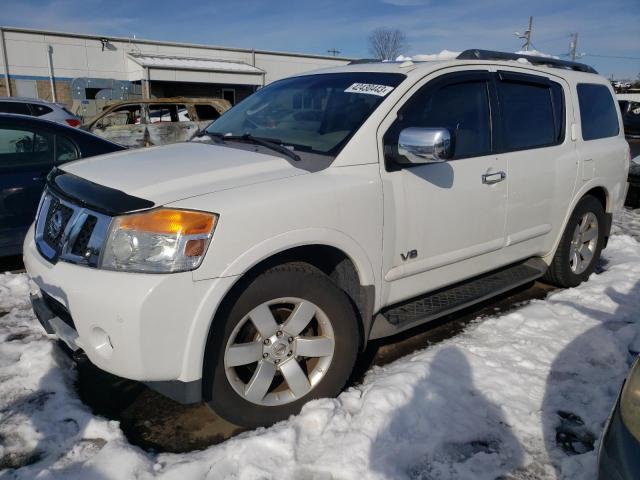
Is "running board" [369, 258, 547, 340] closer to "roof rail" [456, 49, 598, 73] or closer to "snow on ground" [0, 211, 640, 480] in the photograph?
"snow on ground" [0, 211, 640, 480]

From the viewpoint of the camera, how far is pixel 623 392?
1.72m

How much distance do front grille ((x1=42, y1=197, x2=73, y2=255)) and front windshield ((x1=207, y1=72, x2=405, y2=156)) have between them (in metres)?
1.20

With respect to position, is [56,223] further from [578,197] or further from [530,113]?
[578,197]

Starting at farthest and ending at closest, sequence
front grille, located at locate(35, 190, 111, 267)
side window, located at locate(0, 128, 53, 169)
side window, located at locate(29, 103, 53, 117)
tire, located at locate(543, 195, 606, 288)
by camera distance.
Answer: side window, located at locate(29, 103, 53, 117) → side window, located at locate(0, 128, 53, 169) → tire, located at locate(543, 195, 606, 288) → front grille, located at locate(35, 190, 111, 267)

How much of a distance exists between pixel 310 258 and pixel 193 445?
1.09 meters

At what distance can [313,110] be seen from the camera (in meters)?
3.22

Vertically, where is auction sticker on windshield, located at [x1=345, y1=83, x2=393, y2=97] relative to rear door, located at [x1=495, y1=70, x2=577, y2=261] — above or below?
above

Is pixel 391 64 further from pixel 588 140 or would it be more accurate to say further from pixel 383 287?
pixel 588 140

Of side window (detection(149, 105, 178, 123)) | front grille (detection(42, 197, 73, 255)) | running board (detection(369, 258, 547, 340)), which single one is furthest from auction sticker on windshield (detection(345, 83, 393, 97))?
side window (detection(149, 105, 178, 123))

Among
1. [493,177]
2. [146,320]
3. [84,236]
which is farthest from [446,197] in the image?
[84,236]

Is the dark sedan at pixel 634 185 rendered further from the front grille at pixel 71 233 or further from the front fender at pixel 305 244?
the front grille at pixel 71 233

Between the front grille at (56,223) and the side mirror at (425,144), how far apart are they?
1704 millimetres

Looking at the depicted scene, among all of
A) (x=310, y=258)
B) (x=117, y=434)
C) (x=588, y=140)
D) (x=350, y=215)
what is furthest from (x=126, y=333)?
(x=588, y=140)

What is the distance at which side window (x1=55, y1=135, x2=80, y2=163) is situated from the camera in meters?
4.62
